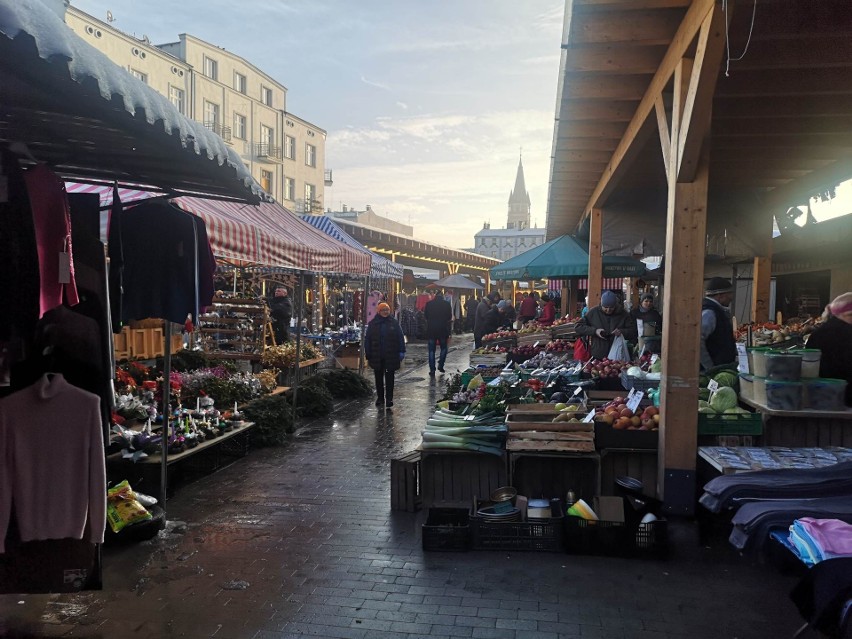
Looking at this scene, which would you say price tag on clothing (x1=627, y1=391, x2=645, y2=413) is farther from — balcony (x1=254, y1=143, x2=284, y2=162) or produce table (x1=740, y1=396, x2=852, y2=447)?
balcony (x1=254, y1=143, x2=284, y2=162)

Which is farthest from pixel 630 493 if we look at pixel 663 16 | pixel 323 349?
pixel 323 349

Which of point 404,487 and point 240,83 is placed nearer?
point 404,487

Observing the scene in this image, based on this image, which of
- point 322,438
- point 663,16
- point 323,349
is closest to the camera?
point 663,16

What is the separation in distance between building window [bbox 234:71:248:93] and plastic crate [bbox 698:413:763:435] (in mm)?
35669

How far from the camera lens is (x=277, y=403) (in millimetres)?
8570

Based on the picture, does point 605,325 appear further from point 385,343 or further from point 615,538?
point 615,538

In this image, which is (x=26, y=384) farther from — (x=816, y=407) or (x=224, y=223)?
(x=816, y=407)

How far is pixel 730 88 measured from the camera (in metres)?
5.47

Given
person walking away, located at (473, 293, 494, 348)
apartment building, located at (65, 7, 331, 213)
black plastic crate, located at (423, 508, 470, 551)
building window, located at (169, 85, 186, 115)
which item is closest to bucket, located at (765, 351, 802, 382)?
black plastic crate, located at (423, 508, 470, 551)

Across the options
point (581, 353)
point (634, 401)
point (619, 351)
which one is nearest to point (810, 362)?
point (634, 401)

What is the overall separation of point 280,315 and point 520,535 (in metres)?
9.11

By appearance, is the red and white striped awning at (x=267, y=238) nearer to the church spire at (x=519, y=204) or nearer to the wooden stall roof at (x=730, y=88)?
the wooden stall roof at (x=730, y=88)

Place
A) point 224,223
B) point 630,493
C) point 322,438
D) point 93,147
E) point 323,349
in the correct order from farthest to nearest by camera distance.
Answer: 1. point 323,349
2. point 322,438
3. point 224,223
4. point 630,493
5. point 93,147

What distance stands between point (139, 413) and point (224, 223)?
87.1 inches
